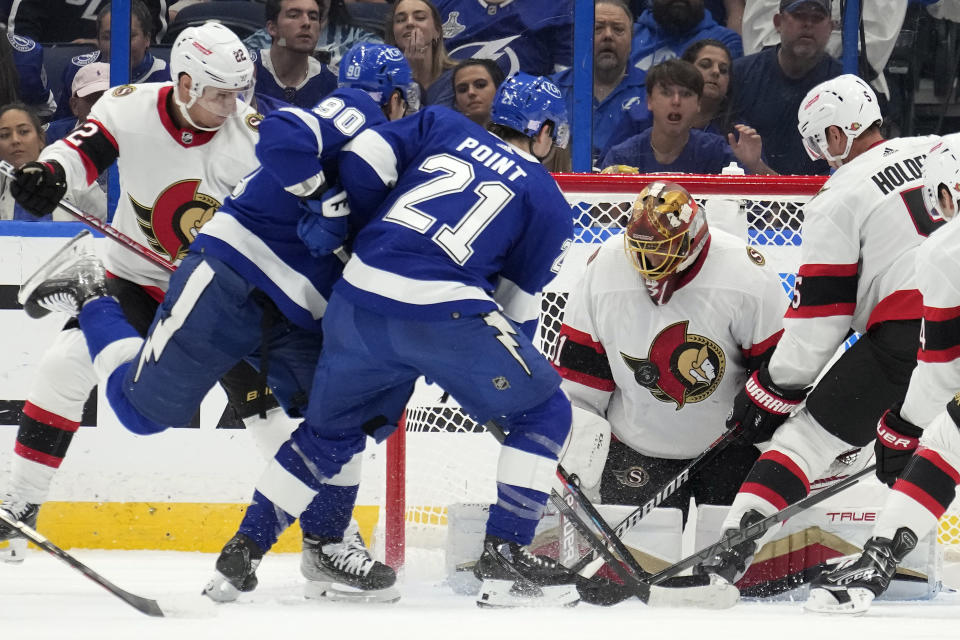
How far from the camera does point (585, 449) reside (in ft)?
11.1

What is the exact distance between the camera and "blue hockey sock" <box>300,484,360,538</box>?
9.65ft

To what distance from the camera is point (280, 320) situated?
9.34 ft

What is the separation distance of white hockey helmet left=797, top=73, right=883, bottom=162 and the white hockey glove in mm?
900

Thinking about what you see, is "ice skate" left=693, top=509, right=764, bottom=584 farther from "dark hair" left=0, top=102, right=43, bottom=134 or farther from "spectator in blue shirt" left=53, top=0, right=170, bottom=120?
"dark hair" left=0, top=102, right=43, bottom=134

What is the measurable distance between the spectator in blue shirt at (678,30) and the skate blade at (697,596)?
2.35 m

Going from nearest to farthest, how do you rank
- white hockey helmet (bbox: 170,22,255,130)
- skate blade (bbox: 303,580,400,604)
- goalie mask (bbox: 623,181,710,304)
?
skate blade (bbox: 303,580,400,604), goalie mask (bbox: 623,181,710,304), white hockey helmet (bbox: 170,22,255,130)

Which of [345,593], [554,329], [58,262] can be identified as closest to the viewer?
[345,593]

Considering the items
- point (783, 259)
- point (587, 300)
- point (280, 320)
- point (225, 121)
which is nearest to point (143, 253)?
point (225, 121)

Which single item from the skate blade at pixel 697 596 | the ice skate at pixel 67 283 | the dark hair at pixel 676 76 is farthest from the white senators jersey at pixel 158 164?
the dark hair at pixel 676 76

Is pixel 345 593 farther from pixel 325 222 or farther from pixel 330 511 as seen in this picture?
pixel 325 222

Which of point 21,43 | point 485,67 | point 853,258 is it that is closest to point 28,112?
point 21,43

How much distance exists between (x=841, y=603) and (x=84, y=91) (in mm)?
3138

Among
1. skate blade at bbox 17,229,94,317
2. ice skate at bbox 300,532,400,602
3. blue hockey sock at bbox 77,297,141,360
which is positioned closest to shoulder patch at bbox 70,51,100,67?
skate blade at bbox 17,229,94,317

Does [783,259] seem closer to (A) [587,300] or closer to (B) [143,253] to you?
(A) [587,300]
